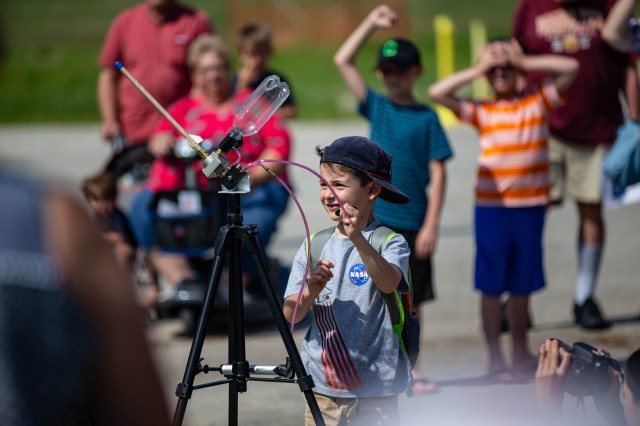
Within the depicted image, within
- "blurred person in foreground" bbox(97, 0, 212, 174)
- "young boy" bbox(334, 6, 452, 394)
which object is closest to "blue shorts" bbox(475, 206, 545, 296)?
"young boy" bbox(334, 6, 452, 394)

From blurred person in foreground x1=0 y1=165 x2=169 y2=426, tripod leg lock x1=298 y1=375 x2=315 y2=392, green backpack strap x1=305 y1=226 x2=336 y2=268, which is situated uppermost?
blurred person in foreground x1=0 y1=165 x2=169 y2=426

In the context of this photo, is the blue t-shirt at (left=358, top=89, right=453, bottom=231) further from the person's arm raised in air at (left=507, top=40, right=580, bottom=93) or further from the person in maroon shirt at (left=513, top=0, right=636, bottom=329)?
the person in maroon shirt at (left=513, top=0, right=636, bottom=329)

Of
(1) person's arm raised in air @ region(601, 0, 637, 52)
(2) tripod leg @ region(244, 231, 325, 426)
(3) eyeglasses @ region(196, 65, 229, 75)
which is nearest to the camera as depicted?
(2) tripod leg @ region(244, 231, 325, 426)

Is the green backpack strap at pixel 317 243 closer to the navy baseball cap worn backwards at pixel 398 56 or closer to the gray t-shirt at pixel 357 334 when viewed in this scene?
the gray t-shirt at pixel 357 334

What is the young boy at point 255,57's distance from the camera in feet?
24.6

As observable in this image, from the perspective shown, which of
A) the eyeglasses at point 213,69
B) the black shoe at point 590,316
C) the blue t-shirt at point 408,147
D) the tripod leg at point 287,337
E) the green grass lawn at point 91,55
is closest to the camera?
the tripod leg at point 287,337

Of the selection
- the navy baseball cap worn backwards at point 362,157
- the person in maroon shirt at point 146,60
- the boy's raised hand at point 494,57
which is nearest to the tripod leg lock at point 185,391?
the navy baseball cap worn backwards at point 362,157

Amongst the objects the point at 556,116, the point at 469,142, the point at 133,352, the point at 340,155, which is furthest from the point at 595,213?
the point at 469,142

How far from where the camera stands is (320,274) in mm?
3494

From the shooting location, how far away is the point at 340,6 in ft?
118

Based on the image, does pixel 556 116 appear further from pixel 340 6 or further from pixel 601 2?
pixel 340 6

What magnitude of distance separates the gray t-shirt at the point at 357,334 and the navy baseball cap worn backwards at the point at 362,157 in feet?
0.68

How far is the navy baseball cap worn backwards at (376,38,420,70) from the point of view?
5.43 m

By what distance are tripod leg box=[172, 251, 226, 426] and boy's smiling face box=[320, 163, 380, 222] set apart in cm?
45
